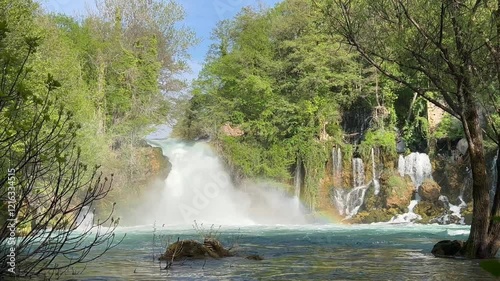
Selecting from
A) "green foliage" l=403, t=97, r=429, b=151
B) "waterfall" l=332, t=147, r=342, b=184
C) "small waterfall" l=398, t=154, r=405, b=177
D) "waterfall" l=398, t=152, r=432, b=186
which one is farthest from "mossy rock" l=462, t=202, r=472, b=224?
"waterfall" l=332, t=147, r=342, b=184

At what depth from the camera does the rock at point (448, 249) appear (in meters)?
12.6

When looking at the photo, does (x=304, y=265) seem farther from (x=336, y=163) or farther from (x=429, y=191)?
(x=336, y=163)

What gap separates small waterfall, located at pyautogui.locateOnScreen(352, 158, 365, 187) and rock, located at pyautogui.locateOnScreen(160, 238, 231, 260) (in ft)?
67.4

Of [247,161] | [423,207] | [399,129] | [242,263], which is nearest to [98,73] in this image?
[247,161]

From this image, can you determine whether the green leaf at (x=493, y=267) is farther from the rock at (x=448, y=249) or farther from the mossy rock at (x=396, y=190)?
the mossy rock at (x=396, y=190)

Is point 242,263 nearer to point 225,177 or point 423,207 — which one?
point 423,207

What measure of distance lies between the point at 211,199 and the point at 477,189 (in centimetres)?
2397

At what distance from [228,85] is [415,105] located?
1372 centimetres

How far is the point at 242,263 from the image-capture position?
1159 cm

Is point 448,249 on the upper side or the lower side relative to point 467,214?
lower

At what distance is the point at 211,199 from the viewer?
34.3 metres

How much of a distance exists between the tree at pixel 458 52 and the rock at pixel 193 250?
566 centimetres

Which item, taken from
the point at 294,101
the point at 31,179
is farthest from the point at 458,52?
the point at 294,101

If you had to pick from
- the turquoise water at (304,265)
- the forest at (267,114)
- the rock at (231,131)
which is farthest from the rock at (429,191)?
the turquoise water at (304,265)
